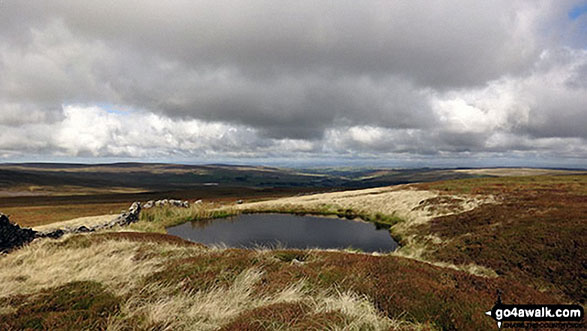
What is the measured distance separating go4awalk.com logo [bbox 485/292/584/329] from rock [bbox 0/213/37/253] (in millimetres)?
26380

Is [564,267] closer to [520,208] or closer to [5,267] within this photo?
[520,208]

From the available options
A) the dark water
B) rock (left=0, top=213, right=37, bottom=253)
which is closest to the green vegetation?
the dark water

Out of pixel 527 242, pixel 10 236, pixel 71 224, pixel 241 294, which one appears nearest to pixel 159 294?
pixel 241 294

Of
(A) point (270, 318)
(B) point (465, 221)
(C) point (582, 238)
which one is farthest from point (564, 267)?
(A) point (270, 318)

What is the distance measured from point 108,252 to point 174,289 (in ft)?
27.7

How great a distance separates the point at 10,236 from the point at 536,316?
29944 mm

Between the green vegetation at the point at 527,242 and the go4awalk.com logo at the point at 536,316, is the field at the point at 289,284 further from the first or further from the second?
the go4awalk.com logo at the point at 536,316

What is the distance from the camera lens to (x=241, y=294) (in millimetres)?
8227

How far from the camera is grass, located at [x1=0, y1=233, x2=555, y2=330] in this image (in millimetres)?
6395

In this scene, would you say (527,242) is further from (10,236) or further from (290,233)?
(10,236)

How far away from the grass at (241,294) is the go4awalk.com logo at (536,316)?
42 centimetres

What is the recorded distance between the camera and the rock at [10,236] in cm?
1781

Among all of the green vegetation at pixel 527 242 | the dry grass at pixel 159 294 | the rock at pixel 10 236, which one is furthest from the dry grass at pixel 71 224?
the green vegetation at pixel 527 242

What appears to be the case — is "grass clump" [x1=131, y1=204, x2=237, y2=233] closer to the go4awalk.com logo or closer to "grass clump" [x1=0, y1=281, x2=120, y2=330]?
"grass clump" [x1=0, y1=281, x2=120, y2=330]
